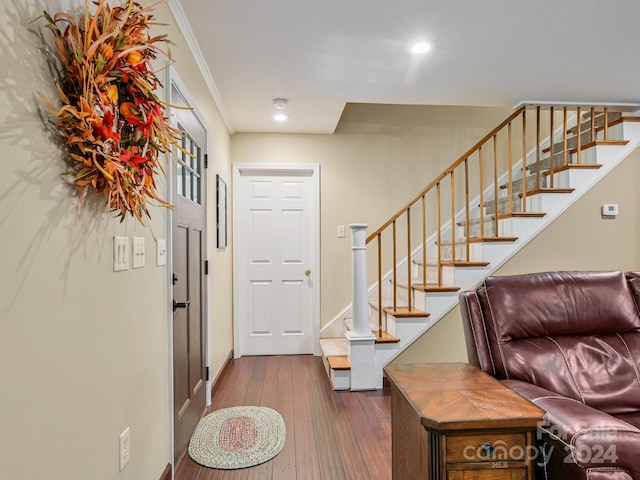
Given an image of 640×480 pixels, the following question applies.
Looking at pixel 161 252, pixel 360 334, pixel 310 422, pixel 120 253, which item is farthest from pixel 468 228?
pixel 120 253

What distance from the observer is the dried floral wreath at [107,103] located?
3.16 ft

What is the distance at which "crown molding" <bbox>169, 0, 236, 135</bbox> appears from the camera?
1937mm

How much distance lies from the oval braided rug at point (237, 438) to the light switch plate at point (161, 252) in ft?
3.65

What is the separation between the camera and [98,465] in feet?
3.89

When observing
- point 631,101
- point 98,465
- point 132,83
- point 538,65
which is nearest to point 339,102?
point 538,65

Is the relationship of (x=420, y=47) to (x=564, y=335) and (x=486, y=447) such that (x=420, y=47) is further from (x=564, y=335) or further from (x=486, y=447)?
(x=486, y=447)

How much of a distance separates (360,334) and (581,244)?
7.45 ft

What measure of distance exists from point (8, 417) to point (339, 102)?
9.92 feet

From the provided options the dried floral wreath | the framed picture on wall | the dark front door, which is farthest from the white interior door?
the dried floral wreath

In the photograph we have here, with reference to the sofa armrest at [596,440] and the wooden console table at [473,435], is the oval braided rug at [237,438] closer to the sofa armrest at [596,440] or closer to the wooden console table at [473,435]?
the wooden console table at [473,435]

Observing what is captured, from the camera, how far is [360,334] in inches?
120

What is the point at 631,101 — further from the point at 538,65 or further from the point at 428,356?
the point at 428,356

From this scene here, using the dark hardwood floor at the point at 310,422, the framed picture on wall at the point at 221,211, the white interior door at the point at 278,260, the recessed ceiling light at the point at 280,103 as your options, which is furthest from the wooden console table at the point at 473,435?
the white interior door at the point at 278,260

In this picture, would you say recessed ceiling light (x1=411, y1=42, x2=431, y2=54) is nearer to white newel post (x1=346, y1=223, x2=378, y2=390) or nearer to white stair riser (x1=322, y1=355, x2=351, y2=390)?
white newel post (x1=346, y1=223, x2=378, y2=390)
